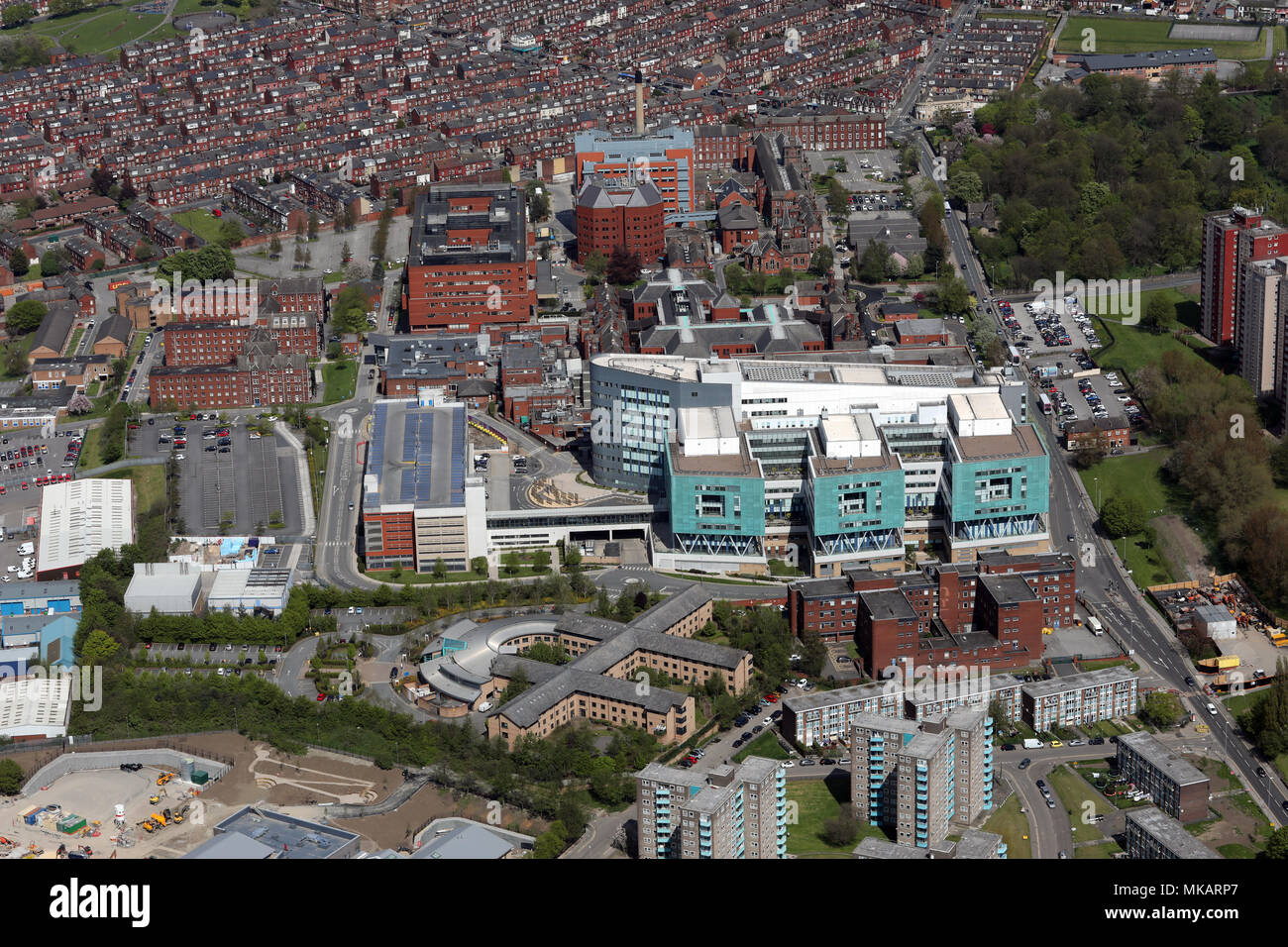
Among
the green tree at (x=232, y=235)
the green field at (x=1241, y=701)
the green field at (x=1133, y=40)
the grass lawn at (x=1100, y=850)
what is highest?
the green field at (x=1133, y=40)

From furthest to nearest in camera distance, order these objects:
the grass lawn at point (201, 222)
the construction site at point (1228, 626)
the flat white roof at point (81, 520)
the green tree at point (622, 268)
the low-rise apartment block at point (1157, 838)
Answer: the grass lawn at point (201, 222)
the green tree at point (622, 268)
the flat white roof at point (81, 520)
the construction site at point (1228, 626)
the low-rise apartment block at point (1157, 838)

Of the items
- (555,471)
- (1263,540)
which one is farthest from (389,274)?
(1263,540)

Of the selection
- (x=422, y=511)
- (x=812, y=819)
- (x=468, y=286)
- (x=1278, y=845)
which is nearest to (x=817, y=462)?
(x=422, y=511)

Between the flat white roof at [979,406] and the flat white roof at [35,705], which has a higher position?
the flat white roof at [979,406]

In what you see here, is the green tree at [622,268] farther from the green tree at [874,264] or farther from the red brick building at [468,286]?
the green tree at [874,264]

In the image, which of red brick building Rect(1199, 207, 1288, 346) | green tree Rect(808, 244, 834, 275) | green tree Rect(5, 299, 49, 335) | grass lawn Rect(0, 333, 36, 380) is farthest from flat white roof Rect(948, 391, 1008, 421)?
green tree Rect(5, 299, 49, 335)

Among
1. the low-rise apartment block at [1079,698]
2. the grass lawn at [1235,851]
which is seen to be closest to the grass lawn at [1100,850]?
the grass lawn at [1235,851]

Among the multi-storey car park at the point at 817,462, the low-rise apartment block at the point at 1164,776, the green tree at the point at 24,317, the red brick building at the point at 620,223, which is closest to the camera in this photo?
the low-rise apartment block at the point at 1164,776
